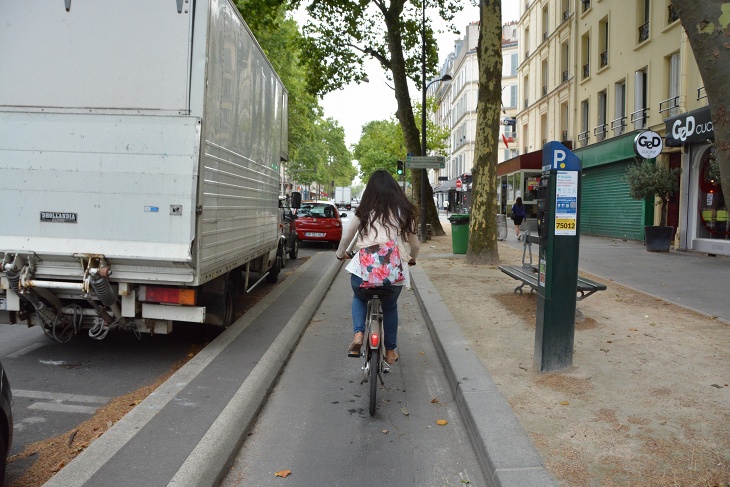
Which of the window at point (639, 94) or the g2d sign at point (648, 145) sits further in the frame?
the window at point (639, 94)

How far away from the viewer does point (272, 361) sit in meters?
5.97

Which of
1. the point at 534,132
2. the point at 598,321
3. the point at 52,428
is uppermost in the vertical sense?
→ the point at 534,132

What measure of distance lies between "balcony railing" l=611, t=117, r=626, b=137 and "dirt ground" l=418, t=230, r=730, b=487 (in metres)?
15.7

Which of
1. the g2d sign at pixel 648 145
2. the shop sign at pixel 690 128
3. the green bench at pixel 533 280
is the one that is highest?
the shop sign at pixel 690 128

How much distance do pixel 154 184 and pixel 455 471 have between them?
3.52 meters

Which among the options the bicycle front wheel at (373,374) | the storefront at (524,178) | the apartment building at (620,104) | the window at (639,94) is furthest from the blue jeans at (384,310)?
the storefront at (524,178)

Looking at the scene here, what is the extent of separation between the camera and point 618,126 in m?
23.2

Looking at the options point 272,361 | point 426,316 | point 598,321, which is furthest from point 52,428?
point 598,321

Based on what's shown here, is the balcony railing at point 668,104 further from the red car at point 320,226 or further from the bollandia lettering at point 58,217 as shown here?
the bollandia lettering at point 58,217

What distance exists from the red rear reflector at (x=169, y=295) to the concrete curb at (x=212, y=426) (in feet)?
1.90

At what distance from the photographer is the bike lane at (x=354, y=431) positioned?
3.78 m

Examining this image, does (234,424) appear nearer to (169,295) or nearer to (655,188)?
(169,295)

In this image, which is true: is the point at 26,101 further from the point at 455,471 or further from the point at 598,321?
the point at 598,321

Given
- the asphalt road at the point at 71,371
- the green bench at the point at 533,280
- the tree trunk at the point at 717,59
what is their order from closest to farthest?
the tree trunk at the point at 717,59 → the asphalt road at the point at 71,371 → the green bench at the point at 533,280
